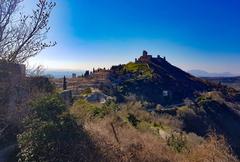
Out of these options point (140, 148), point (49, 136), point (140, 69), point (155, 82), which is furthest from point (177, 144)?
point (140, 69)

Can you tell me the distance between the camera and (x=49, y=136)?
1523cm

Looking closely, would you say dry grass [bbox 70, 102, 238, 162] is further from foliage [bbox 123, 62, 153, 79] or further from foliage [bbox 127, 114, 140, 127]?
foliage [bbox 123, 62, 153, 79]

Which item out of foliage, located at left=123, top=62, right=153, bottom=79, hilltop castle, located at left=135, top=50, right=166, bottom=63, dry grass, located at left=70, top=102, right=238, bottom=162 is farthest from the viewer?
hilltop castle, located at left=135, top=50, right=166, bottom=63

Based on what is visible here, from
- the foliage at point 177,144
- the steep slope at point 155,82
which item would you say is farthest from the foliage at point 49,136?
the steep slope at point 155,82

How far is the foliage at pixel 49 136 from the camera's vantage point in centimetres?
1511

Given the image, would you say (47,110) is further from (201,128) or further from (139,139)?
(201,128)

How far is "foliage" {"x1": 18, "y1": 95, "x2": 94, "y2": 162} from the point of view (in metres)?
15.1

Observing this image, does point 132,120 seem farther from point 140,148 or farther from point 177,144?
point 140,148

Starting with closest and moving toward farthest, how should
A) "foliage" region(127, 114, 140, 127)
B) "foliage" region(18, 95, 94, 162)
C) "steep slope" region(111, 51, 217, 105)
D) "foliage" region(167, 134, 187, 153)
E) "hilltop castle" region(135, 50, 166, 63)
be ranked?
"foliage" region(18, 95, 94, 162)
"foliage" region(167, 134, 187, 153)
"foliage" region(127, 114, 140, 127)
"steep slope" region(111, 51, 217, 105)
"hilltop castle" region(135, 50, 166, 63)

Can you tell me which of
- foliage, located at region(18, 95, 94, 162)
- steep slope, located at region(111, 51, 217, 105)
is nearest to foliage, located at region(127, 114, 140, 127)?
foliage, located at region(18, 95, 94, 162)

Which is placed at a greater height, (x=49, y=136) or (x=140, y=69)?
(x=140, y=69)

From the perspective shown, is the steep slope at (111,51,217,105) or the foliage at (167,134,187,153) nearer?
the foliage at (167,134,187,153)

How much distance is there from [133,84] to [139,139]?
120 feet

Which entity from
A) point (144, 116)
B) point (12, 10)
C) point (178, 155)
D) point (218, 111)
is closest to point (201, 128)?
point (218, 111)
